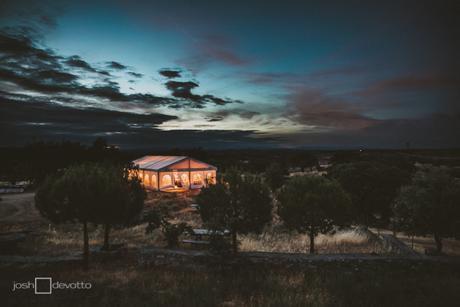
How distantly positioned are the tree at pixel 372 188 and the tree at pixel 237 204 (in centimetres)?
1791

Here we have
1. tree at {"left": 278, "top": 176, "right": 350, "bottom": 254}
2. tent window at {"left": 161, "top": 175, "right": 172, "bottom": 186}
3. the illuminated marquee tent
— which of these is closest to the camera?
tree at {"left": 278, "top": 176, "right": 350, "bottom": 254}

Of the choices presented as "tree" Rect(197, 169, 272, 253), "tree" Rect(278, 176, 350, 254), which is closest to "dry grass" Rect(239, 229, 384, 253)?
"tree" Rect(278, 176, 350, 254)

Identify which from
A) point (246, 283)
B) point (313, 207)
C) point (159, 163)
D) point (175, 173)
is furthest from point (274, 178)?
point (246, 283)

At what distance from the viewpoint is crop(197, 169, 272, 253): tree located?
1130 cm

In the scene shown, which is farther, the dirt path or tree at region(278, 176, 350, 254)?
the dirt path

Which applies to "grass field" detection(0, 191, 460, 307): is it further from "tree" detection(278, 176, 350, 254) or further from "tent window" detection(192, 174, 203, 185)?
"tent window" detection(192, 174, 203, 185)

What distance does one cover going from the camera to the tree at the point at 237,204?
37.1ft

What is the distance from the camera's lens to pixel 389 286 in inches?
313

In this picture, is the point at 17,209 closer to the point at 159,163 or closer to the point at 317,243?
the point at 159,163

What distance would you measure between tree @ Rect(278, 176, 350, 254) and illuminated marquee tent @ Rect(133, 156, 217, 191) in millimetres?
18956

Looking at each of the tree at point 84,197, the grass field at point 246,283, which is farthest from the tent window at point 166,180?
the tree at point 84,197
